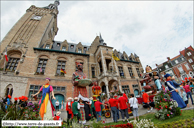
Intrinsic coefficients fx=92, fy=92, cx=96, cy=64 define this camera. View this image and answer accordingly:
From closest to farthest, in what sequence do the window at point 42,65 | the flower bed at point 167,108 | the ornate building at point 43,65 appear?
the flower bed at point 167,108 → the ornate building at point 43,65 → the window at point 42,65

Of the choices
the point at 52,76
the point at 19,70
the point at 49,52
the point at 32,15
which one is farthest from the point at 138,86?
the point at 32,15

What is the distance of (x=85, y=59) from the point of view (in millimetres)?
17906

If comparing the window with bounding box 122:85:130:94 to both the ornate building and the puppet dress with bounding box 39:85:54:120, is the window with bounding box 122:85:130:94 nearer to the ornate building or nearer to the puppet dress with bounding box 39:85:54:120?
the ornate building

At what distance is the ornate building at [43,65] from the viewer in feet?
42.2

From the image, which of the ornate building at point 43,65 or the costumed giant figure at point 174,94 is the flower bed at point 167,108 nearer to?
the costumed giant figure at point 174,94

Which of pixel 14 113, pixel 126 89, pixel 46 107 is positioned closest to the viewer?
pixel 14 113

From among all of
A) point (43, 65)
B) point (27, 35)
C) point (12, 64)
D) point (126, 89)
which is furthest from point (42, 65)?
point (126, 89)

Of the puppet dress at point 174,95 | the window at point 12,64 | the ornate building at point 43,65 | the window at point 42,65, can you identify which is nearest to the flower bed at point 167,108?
the puppet dress at point 174,95

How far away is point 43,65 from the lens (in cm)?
1512

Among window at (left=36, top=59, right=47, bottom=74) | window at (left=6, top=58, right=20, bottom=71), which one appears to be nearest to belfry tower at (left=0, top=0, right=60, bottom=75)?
window at (left=6, top=58, right=20, bottom=71)

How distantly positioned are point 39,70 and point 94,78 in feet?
29.5

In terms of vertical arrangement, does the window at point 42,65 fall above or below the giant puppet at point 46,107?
above

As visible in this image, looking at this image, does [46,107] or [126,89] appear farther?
[126,89]

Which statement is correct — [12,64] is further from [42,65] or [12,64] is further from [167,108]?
[167,108]
